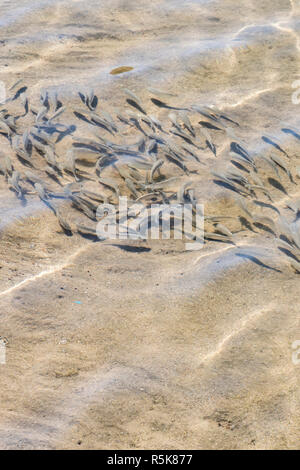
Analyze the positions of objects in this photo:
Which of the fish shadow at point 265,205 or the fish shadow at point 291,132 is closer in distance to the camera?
the fish shadow at point 265,205

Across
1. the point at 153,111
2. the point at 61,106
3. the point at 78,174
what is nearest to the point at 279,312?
the point at 78,174

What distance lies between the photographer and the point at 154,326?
1857 millimetres

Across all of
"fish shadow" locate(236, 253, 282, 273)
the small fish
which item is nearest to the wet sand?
"fish shadow" locate(236, 253, 282, 273)

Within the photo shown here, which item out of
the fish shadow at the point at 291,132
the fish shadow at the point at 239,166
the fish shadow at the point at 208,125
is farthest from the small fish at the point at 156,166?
the fish shadow at the point at 291,132

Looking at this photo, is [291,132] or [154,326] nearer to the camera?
[154,326]

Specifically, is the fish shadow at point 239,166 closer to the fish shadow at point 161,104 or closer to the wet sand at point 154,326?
the wet sand at point 154,326

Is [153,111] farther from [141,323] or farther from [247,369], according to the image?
[247,369]

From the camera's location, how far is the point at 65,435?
1.49 meters

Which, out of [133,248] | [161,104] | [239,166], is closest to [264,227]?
[239,166]

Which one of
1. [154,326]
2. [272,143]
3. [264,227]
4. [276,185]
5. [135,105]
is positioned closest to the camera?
[154,326]

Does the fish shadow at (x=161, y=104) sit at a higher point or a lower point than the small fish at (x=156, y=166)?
higher

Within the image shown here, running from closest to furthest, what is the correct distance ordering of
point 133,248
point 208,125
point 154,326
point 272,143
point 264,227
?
point 154,326 < point 133,248 < point 264,227 < point 272,143 < point 208,125

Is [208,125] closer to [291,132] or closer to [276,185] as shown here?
[291,132]

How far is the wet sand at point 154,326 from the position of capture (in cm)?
154
